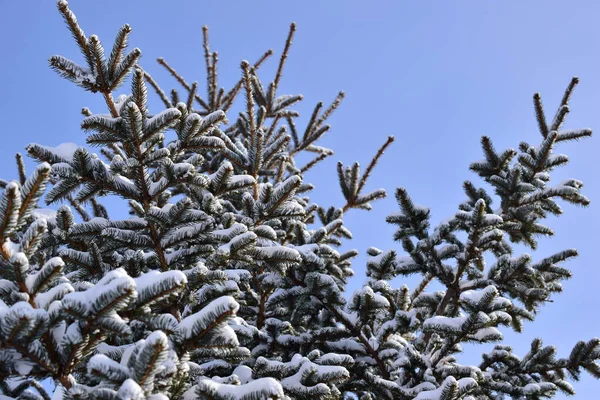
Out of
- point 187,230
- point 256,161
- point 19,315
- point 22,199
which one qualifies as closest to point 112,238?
point 187,230

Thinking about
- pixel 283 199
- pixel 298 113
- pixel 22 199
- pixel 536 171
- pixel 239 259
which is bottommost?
pixel 22 199

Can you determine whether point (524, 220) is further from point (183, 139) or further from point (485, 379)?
point (183, 139)

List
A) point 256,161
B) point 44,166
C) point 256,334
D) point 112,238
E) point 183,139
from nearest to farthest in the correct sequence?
point 44,166 → point 112,238 → point 183,139 → point 256,334 → point 256,161

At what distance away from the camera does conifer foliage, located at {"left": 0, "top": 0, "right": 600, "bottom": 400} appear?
8.32ft

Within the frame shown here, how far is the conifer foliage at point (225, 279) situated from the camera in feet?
8.32

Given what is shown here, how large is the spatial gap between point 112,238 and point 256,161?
1.98m

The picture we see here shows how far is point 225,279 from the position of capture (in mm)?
3758

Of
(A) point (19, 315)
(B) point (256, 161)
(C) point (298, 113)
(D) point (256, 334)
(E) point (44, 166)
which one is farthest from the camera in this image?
(C) point (298, 113)

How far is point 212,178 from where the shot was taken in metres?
4.21

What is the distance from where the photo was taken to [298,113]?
8.23m

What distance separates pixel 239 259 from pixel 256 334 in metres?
1.14

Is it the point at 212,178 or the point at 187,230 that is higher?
the point at 212,178

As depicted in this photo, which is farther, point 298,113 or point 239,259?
point 298,113

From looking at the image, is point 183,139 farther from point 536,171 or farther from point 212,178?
point 536,171
